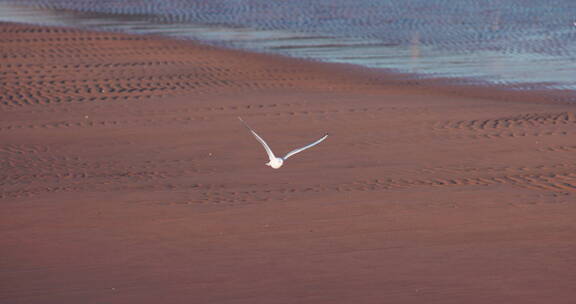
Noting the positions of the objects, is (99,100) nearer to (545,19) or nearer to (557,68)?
(557,68)

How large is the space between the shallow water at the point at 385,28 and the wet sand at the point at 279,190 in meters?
2.04

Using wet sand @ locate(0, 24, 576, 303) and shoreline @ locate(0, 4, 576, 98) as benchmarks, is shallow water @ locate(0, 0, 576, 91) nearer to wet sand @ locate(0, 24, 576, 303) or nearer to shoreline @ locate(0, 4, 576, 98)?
shoreline @ locate(0, 4, 576, 98)

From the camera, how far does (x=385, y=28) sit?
22.1 meters

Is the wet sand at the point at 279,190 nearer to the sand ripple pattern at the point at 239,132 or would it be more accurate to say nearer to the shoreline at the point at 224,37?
the sand ripple pattern at the point at 239,132

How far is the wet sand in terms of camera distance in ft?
24.8

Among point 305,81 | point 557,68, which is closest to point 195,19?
point 305,81

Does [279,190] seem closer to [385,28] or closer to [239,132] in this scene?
[239,132]

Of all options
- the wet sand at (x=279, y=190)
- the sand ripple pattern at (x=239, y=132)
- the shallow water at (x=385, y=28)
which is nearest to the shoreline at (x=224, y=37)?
the shallow water at (x=385, y=28)

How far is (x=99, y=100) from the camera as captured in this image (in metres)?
14.5

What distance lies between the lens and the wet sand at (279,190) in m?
7.55

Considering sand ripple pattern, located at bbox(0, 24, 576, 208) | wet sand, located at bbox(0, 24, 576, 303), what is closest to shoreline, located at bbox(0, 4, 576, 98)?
wet sand, located at bbox(0, 24, 576, 303)

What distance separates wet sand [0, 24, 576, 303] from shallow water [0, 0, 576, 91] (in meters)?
2.04

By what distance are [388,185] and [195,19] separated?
14802 mm

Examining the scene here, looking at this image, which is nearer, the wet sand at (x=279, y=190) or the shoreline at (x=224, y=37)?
the wet sand at (x=279, y=190)
